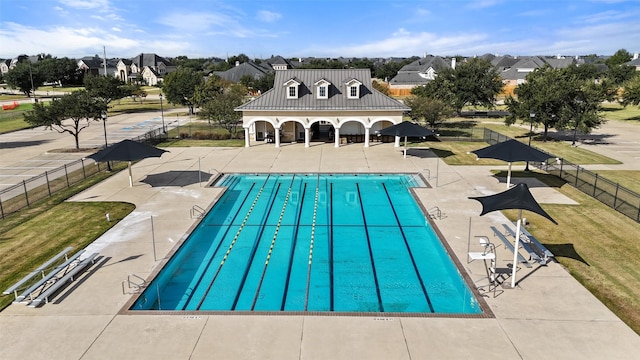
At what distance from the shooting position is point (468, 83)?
5791 centimetres

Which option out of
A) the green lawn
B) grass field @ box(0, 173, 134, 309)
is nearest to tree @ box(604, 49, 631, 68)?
the green lawn

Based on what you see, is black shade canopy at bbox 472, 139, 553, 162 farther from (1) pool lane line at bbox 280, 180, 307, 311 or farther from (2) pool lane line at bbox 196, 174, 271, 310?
(2) pool lane line at bbox 196, 174, 271, 310

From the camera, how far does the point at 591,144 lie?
41562 mm

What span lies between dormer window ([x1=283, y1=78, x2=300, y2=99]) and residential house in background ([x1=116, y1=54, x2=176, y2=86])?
113m

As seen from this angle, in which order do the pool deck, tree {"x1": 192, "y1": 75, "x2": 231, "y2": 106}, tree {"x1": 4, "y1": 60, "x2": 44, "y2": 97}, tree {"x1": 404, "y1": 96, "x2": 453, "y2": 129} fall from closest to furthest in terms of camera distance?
1. the pool deck
2. tree {"x1": 404, "y1": 96, "x2": 453, "y2": 129}
3. tree {"x1": 192, "y1": 75, "x2": 231, "y2": 106}
4. tree {"x1": 4, "y1": 60, "x2": 44, "y2": 97}

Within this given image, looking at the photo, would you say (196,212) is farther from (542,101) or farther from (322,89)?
(542,101)

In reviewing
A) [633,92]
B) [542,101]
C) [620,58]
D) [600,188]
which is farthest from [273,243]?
[620,58]

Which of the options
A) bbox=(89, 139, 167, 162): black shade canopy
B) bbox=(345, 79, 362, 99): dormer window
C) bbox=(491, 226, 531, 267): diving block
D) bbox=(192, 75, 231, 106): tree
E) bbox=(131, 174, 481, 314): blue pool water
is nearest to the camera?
bbox=(131, 174, 481, 314): blue pool water

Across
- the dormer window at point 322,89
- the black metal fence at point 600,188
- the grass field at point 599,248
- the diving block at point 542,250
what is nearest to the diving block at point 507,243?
the diving block at point 542,250

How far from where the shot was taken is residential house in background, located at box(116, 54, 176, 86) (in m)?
140

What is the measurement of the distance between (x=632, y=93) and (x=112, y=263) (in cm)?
6354

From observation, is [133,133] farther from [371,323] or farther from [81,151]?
[371,323]

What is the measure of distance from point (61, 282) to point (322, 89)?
28.9 metres

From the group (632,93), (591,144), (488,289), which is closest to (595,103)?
(591,144)
